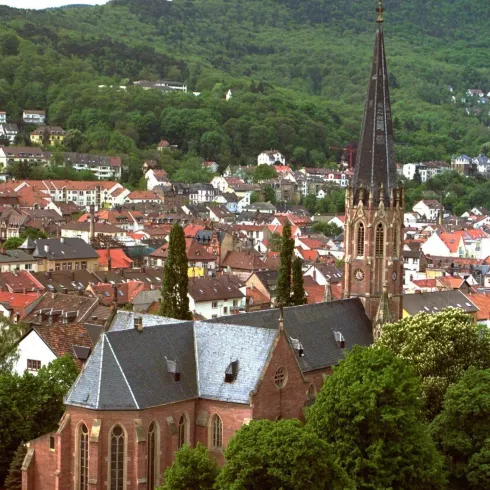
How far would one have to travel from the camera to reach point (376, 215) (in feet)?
197

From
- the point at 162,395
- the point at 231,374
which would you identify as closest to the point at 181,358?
the point at 231,374

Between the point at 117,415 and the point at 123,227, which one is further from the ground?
the point at 123,227

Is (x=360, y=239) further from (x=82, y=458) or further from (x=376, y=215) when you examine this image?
(x=82, y=458)

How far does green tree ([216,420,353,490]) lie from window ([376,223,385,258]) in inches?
859

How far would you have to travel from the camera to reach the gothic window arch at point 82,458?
44.0 metres

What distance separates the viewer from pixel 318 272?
373 ft

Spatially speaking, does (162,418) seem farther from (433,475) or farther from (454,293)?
(454,293)

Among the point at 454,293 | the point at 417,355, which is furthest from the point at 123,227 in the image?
the point at 417,355

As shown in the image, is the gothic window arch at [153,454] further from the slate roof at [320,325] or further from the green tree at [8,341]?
the green tree at [8,341]

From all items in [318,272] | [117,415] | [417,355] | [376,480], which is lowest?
[376,480]

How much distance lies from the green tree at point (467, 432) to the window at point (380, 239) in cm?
1321

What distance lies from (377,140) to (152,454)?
24198 millimetres

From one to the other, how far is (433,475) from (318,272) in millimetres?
70606

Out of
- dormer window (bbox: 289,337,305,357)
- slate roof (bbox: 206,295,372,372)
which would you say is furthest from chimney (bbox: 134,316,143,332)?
dormer window (bbox: 289,337,305,357)
